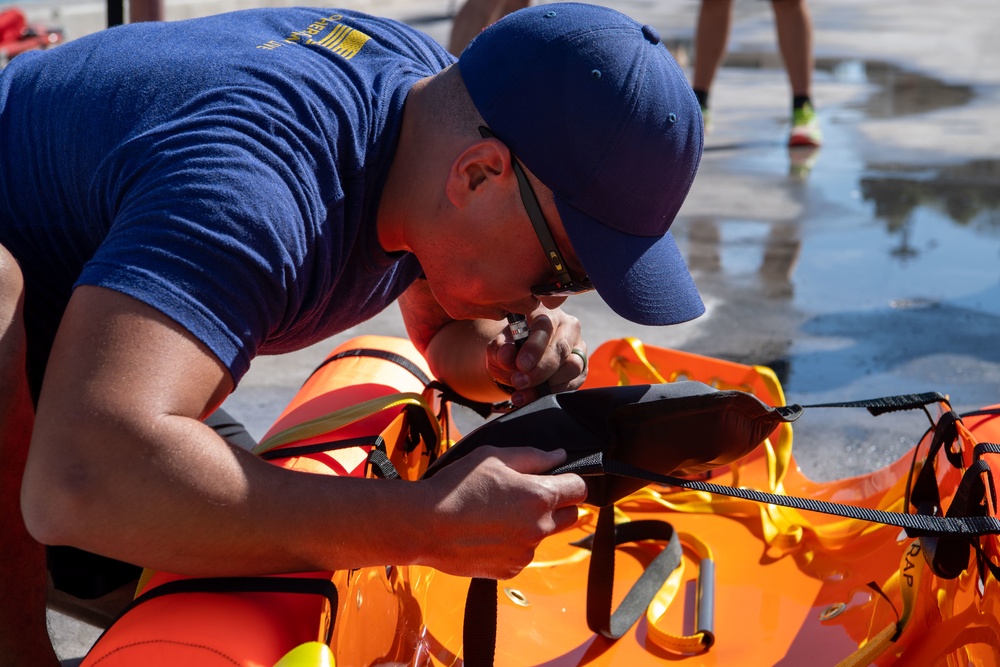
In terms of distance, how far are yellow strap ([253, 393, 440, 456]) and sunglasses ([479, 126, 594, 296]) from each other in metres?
0.34

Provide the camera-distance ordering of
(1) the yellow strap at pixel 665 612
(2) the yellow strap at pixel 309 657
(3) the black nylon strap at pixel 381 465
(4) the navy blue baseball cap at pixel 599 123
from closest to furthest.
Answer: (2) the yellow strap at pixel 309 657 < (4) the navy blue baseball cap at pixel 599 123 < (3) the black nylon strap at pixel 381 465 < (1) the yellow strap at pixel 665 612

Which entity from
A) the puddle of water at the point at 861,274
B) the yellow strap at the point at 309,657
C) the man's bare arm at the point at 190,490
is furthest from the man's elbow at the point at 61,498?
the puddle of water at the point at 861,274

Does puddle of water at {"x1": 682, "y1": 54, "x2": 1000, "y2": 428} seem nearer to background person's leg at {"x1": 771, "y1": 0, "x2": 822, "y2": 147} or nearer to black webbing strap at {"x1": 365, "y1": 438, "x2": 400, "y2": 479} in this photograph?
background person's leg at {"x1": 771, "y1": 0, "x2": 822, "y2": 147}

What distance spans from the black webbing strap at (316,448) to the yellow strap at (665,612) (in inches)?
22.8

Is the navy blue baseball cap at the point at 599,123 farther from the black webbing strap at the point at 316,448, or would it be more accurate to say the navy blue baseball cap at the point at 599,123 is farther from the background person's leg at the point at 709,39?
the background person's leg at the point at 709,39

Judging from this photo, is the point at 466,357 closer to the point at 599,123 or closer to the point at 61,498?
the point at 599,123

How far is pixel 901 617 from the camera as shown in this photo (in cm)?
158

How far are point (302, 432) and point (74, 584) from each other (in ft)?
1.55

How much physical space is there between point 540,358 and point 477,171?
0.43m

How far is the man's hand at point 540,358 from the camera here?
1796 millimetres

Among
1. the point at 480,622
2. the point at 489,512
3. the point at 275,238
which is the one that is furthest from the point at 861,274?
the point at 275,238

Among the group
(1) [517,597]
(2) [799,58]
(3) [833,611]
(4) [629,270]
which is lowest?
(2) [799,58]

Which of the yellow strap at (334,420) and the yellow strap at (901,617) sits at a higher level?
the yellow strap at (334,420)

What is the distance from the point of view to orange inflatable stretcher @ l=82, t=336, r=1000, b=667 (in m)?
1.29
